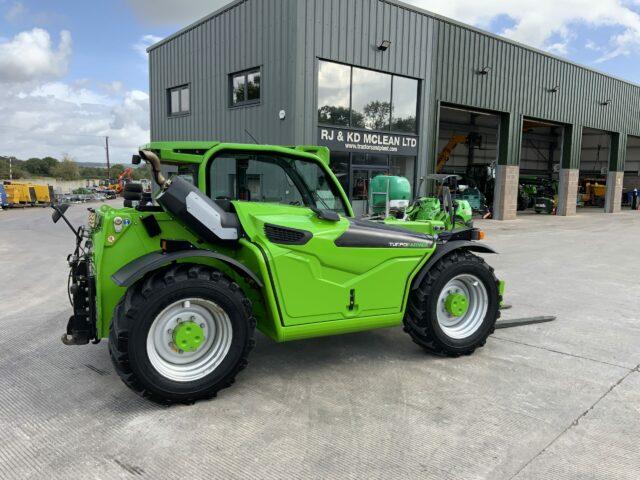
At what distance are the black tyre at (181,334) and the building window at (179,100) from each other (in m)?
17.1

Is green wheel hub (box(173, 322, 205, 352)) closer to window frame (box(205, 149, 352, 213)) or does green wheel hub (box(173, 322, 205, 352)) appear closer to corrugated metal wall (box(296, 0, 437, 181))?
window frame (box(205, 149, 352, 213))

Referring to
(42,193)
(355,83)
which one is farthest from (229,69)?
(42,193)

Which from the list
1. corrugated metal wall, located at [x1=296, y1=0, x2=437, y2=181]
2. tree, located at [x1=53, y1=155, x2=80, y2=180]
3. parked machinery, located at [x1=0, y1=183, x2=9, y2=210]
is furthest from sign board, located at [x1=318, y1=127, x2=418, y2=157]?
tree, located at [x1=53, y1=155, x2=80, y2=180]

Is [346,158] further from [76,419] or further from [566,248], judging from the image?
[76,419]

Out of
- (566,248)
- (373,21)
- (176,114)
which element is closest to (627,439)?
(566,248)

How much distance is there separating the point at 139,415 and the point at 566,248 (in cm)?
1155

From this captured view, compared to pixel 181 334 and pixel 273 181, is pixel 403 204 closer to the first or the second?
pixel 273 181

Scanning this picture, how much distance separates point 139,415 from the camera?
3.30 meters

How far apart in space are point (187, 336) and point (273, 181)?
160 centimetres

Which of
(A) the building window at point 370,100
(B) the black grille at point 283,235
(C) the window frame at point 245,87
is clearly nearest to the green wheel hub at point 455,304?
(B) the black grille at point 283,235

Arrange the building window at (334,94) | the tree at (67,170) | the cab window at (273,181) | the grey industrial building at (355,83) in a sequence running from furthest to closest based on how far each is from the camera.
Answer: the tree at (67,170) → the building window at (334,94) → the grey industrial building at (355,83) → the cab window at (273,181)

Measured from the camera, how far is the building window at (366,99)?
49.8 ft

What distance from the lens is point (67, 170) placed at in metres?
72.1

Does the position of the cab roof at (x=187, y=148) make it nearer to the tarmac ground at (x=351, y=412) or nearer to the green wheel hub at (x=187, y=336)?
the green wheel hub at (x=187, y=336)
